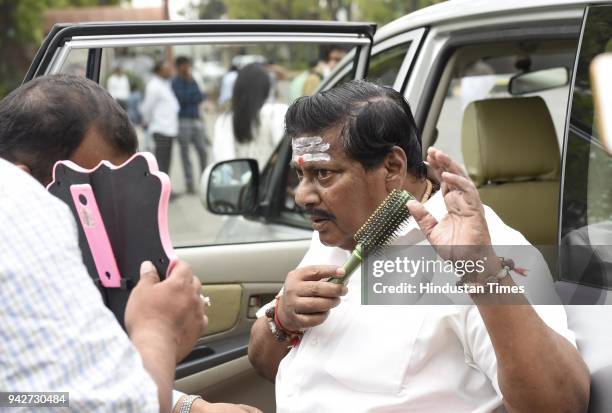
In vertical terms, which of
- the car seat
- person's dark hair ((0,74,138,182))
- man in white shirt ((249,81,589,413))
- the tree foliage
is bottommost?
the tree foliage

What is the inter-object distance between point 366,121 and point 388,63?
133 cm

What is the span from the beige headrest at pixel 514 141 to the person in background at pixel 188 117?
3475 millimetres

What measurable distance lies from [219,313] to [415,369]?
55.7 inches

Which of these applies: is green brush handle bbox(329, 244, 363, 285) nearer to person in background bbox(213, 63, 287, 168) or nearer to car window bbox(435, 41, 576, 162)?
car window bbox(435, 41, 576, 162)

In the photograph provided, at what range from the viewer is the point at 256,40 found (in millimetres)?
3162

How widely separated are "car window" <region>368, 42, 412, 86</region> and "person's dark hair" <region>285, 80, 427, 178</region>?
0.93m

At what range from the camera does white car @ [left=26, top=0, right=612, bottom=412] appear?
2346 mm

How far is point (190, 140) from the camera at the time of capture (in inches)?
297

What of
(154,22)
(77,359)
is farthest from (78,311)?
(154,22)

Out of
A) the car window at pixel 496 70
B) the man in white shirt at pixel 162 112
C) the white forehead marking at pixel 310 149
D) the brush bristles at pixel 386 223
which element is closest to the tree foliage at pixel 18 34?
the man in white shirt at pixel 162 112

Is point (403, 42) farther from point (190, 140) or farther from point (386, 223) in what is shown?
point (190, 140)

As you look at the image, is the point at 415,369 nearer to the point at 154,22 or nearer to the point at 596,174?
the point at 596,174

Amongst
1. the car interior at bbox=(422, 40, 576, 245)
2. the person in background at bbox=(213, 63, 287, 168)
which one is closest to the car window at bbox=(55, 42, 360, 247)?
the person in background at bbox=(213, 63, 287, 168)

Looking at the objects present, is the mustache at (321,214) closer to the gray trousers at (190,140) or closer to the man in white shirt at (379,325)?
the man in white shirt at (379,325)
